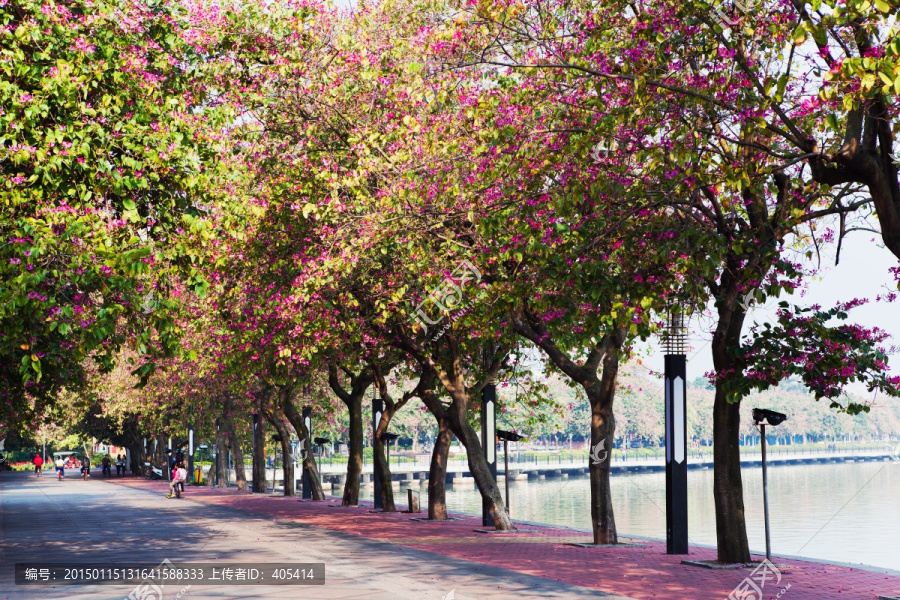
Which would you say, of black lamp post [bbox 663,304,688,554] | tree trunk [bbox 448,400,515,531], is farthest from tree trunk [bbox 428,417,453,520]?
black lamp post [bbox 663,304,688,554]

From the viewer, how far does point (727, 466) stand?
14484mm

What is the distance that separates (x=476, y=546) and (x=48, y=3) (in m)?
12.1

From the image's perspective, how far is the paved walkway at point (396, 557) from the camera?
40.1ft

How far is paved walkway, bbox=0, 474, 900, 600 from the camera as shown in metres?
12.2

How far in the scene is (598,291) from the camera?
12094 mm

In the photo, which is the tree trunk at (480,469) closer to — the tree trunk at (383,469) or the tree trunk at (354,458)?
the tree trunk at (383,469)

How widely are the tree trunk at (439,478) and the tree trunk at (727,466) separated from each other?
10272 millimetres

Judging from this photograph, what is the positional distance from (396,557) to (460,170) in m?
6.70

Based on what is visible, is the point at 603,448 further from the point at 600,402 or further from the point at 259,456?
the point at 259,456

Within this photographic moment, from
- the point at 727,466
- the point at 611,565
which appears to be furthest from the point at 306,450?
the point at 727,466

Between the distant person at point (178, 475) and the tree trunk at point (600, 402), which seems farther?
the distant person at point (178, 475)

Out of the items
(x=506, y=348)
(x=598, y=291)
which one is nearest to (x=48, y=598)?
(x=598, y=291)

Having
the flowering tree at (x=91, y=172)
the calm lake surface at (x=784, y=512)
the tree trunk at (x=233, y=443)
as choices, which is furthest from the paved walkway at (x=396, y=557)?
the tree trunk at (x=233, y=443)

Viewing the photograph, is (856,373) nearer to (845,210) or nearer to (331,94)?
(845,210)
